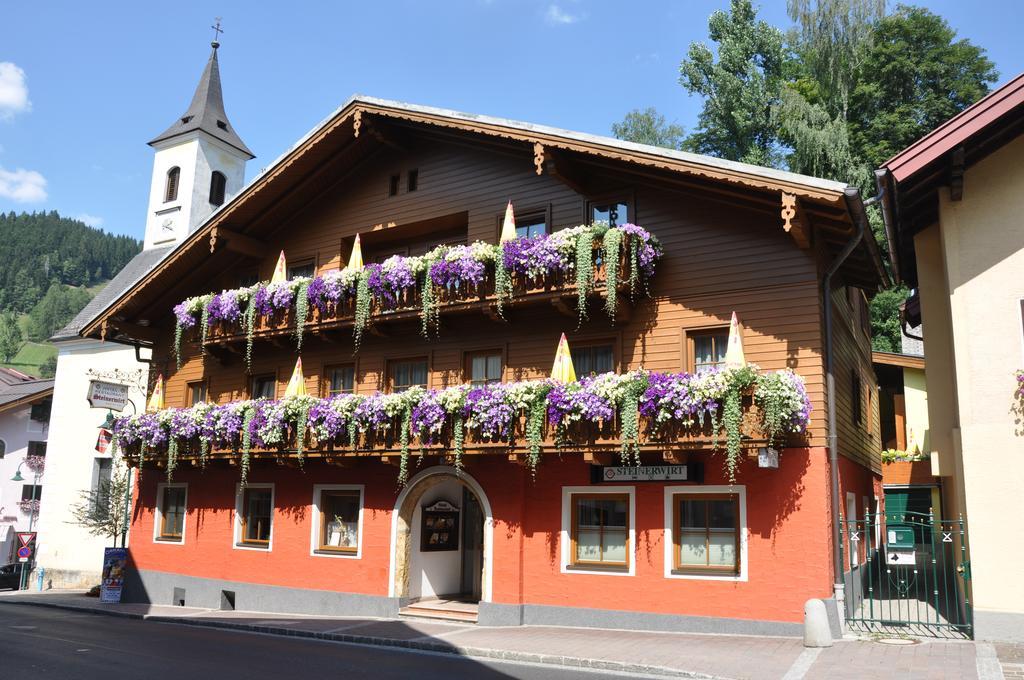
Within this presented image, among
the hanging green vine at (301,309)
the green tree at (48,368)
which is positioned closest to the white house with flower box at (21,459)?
the hanging green vine at (301,309)

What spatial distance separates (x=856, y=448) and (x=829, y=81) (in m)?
21.2

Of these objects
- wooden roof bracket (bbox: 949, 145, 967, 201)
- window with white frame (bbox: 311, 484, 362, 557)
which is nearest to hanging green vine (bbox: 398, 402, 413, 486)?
window with white frame (bbox: 311, 484, 362, 557)

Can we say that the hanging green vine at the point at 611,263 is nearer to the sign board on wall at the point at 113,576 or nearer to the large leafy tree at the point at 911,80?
the sign board on wall at the point at 113,576

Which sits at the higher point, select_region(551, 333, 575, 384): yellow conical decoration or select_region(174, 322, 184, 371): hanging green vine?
select_region(174, 322, 184, 371): hanging green vine

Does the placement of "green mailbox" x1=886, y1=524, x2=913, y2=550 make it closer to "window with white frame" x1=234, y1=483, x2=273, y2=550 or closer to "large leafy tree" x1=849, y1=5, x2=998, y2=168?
"window with white frame" x1=234, y1=483, x2=273, y2=550

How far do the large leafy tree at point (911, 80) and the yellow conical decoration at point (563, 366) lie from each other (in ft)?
76.9

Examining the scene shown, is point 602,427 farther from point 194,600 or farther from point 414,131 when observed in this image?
point 194,600

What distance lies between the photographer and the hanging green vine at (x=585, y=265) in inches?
638

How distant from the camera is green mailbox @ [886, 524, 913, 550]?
15.1 metres

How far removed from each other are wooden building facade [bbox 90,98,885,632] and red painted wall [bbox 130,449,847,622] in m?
0.04

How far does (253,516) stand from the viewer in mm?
21609

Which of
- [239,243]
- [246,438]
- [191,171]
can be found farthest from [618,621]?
[191,171]

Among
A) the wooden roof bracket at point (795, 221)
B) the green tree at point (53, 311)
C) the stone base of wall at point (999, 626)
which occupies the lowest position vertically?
the stone base of wall at point (999, 626)

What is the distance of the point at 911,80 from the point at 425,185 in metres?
24.5
